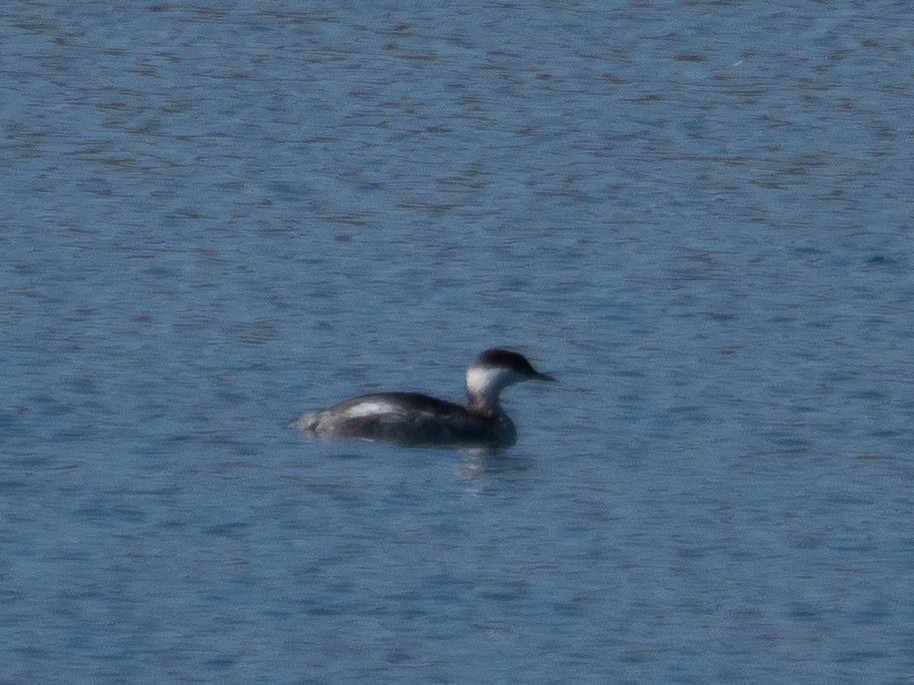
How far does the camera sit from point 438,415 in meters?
18.5

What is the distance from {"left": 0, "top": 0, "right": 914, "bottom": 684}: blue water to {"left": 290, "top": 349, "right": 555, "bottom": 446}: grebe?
0.24m

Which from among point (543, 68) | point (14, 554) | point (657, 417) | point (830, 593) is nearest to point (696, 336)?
point (657, 417)

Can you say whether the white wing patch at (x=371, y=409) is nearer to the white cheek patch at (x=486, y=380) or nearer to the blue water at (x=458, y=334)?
the blue water at (x=458, y=334)

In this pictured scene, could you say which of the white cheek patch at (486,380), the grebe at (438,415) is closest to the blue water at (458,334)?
the grebe at (438,415)

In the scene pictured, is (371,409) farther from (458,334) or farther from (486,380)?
(458,334)

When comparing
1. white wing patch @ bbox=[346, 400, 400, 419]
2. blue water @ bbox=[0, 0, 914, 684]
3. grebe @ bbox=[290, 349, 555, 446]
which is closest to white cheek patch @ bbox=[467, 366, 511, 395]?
grebe @ bbox=[290, 349, 555, 446]

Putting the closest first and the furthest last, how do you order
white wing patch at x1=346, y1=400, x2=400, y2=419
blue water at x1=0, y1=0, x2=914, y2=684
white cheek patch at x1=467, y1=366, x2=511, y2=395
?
blue water at x1=0, y1=0, x2=914, y2=684
white wing patch at x1=346, y1=400, x2=400, y2=419
white cheek patch at x1=467, y1=366, x2=511, y2=395

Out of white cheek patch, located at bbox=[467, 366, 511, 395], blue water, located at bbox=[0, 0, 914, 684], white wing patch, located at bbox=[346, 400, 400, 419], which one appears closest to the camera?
blue water, located at bbox=[0, 0, 914, 684]

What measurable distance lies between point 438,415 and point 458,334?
8.95 ft

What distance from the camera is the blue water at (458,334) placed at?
14.5m

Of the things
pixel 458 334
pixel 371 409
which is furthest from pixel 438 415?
pixel 458 334

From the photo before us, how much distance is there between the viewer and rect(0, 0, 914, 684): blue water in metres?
14.5

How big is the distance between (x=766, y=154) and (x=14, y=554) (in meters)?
14.3

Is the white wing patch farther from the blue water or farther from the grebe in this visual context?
the blue water
